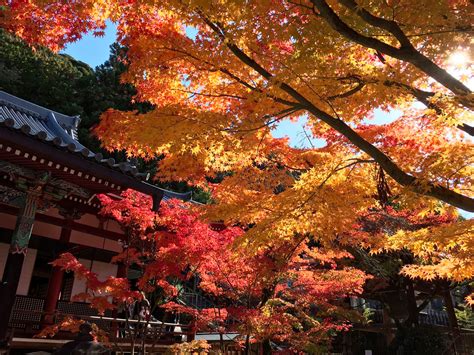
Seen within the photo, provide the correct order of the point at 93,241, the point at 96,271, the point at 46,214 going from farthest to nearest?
the point at 96,271, the point at 93,241, the point at 46,214

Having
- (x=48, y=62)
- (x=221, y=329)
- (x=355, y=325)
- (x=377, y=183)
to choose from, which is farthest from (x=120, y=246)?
(x=48, y=62)

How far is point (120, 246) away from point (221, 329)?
14.3ft

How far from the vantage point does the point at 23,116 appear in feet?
36.2

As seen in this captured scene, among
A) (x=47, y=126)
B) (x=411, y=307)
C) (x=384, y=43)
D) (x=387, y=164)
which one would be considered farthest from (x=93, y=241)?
(x=411, y=307)

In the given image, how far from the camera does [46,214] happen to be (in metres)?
8.88

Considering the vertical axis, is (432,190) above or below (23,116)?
below

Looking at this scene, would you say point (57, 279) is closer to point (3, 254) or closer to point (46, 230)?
point (46, 230)

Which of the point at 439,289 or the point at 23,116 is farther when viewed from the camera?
the point at 439,289

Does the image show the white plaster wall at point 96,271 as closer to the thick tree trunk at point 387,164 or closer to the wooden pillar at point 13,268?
the wooden pillar at point 13,268

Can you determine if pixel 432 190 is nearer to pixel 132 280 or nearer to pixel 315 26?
pixel 315 26

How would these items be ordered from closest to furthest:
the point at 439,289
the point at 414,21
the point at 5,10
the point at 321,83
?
the point at 414,21 → the point at 321,83 → the point at 5,10 → the point at 439,289

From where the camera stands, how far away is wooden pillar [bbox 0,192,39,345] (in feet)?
22.2

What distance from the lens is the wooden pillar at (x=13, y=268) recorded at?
6777 mm

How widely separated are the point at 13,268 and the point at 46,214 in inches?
84.9
